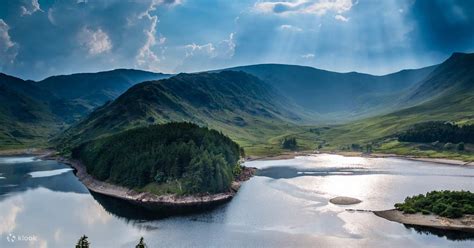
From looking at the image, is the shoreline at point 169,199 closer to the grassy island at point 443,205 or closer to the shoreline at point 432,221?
the shoreline at point 432,221

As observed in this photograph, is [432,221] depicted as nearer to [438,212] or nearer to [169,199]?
[438,212]

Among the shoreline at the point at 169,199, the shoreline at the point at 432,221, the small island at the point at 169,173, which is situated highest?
the small island at the point at 169,173

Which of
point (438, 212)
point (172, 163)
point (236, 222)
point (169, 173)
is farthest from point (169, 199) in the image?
point (438, 212)

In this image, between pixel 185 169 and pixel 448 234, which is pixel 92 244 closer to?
pixel 185 169

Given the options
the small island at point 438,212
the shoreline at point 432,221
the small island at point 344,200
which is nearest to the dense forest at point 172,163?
the small island at point 344,200

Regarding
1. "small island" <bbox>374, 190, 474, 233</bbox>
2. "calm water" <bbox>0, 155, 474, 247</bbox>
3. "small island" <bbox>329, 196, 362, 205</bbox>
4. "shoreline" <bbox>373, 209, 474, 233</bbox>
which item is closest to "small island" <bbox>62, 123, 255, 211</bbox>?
"calm water" <bbox>0, 155, 474, 247</bbox>

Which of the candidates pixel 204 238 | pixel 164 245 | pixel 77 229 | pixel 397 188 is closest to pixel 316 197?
pixel 397 188

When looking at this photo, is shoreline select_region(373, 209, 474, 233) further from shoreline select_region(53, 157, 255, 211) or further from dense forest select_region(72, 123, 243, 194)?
dense forest select_region(72, 123, 243, 194)

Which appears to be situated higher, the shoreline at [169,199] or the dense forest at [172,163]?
the dense forest at [172,163]
